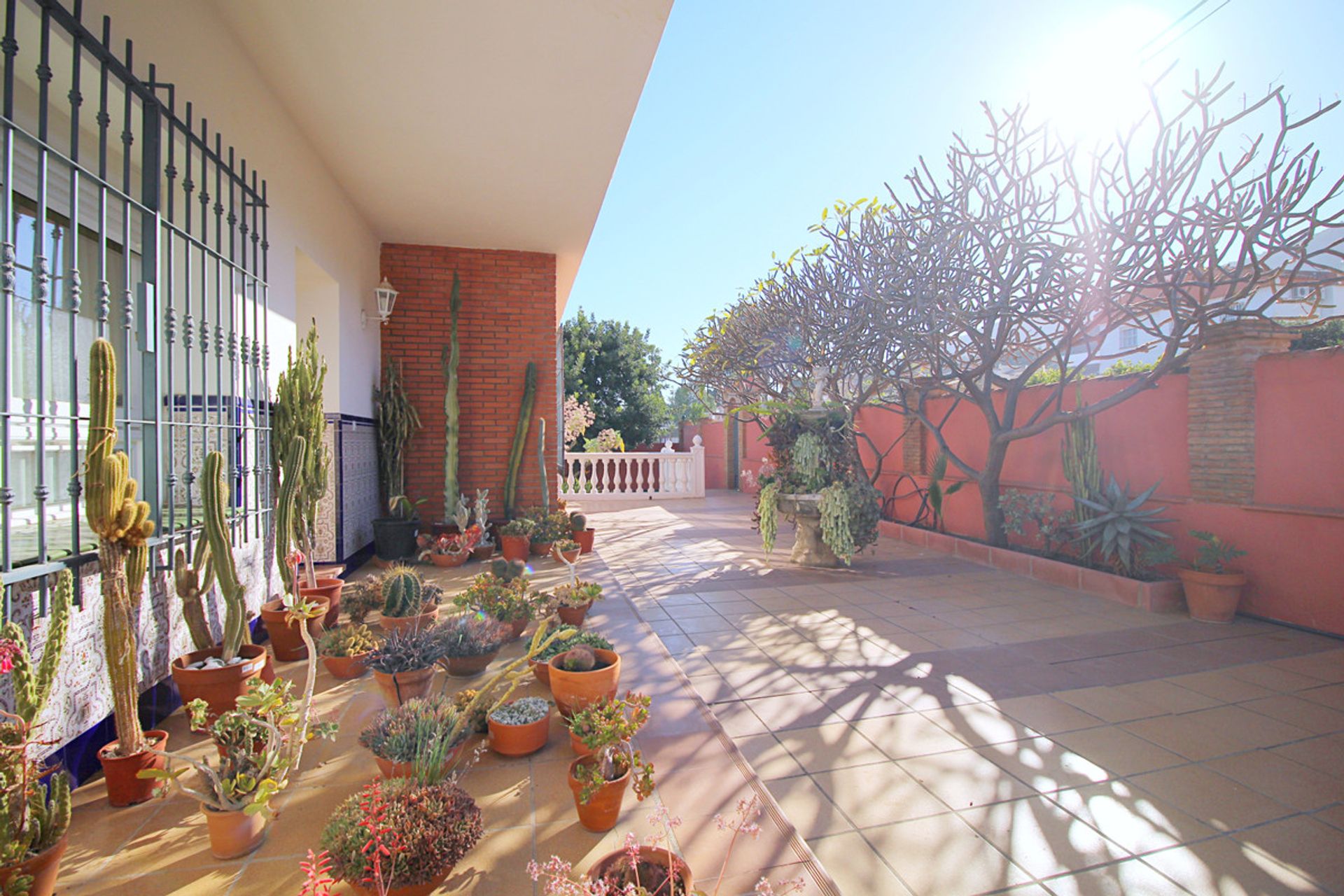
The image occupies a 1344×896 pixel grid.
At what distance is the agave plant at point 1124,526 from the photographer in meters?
4.57

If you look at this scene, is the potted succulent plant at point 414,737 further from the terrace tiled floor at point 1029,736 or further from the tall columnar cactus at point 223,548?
the terrace tiled floor at point 1029,736

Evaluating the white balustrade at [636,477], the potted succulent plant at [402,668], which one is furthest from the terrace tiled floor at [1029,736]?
the white balustrade at [636,477]

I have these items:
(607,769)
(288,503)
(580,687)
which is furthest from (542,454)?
(607,769)

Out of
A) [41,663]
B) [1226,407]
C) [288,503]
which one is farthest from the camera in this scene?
[1226,407]

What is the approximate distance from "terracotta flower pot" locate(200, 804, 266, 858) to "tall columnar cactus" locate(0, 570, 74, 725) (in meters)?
0.47

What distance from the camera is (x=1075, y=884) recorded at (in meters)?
1.66

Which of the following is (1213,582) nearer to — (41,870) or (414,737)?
(414,737)

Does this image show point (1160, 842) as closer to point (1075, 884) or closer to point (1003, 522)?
point (1075, 884)

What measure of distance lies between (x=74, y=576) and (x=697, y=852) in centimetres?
203

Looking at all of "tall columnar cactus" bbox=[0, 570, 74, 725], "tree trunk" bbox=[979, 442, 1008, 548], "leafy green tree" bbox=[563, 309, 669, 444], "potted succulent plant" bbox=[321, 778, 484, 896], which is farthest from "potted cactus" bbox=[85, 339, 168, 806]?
"leafy green tree" bbox=[563, 309, 669, 444]

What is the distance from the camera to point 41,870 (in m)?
1.39

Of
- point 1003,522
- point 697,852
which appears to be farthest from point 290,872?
point 1003,522

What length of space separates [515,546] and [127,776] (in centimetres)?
384

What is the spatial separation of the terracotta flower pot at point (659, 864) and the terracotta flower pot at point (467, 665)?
1.71 meters
